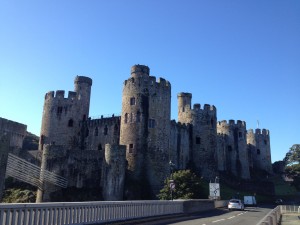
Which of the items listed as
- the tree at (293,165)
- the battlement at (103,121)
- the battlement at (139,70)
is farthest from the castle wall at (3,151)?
the tree at (293,165)

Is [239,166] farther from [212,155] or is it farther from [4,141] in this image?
[4,141]

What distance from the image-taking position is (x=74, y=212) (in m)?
13.5

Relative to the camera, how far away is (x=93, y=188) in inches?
1534

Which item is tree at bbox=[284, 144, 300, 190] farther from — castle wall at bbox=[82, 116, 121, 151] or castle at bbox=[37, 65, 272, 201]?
castle wall at bbox=[82, 116, 121, 151]

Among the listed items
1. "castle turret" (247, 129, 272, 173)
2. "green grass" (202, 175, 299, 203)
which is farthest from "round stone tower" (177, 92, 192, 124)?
"castle turret" (247, 129, 272, 173)

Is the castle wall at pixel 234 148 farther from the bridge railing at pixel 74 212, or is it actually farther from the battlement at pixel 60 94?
the bridge railing at pixel 74 212

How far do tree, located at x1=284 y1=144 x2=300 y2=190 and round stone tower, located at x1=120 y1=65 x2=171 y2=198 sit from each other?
37597 mm

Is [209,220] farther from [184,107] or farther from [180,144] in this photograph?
[184,107]

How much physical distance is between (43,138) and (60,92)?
8.27 m

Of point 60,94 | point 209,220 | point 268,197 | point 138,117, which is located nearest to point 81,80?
point 60,94

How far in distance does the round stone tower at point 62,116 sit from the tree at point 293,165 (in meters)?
44.1

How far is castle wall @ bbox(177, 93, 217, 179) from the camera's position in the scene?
56.9 meters

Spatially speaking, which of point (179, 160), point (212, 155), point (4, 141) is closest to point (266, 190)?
point (212, 155)

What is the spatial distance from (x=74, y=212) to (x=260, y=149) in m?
74.1
